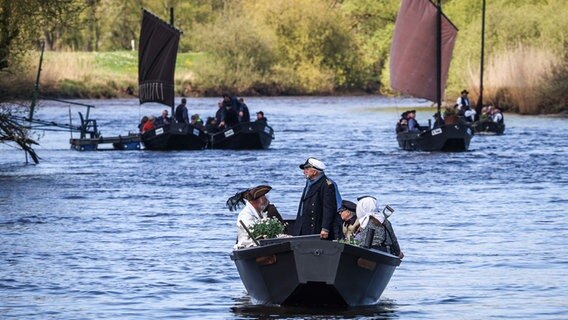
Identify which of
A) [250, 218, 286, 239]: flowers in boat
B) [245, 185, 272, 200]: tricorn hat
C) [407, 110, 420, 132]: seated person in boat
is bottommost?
[407, 110, 420, 132]: seated person in boat

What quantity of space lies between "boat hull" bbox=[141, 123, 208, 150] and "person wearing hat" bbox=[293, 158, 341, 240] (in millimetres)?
33946

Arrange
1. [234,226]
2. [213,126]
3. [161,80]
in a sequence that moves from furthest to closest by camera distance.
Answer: [161,80] < [213,126] < [234,226]

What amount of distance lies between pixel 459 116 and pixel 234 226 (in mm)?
26783

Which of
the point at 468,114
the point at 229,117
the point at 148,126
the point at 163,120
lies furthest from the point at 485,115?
the point at 148,126

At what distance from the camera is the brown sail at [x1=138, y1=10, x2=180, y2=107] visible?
55.6m

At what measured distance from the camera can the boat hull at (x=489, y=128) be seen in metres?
62.3

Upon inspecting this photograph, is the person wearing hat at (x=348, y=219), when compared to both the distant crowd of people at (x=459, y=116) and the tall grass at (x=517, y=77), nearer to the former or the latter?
the distant crowd of people at (x=459, y=116)

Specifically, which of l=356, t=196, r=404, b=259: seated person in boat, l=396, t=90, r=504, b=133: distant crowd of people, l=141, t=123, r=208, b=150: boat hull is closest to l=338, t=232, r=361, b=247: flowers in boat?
l=356, t=196, r=404, b=259: seated person in boat

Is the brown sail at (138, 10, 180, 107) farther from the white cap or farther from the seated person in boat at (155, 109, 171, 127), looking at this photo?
the white cap

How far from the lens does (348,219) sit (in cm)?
1972

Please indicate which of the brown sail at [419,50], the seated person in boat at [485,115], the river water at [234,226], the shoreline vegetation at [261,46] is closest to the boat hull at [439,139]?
the river water at [234,226]

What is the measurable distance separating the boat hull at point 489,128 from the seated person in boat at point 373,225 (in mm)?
43104

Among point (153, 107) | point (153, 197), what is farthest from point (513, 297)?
point (153, 107)

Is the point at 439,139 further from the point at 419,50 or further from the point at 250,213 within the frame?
the point at 250,213
